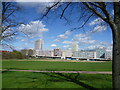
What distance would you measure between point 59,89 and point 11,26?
6642 millimetres

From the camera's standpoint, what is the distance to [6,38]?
991cm

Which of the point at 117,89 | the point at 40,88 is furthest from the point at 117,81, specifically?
the point at 40,88

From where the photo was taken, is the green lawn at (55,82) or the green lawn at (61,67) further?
the green lawn at (61,67)

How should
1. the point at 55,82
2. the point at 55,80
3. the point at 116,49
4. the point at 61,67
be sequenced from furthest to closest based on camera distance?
the point at 61,67, the point at 55,80, the point at 55,82, the point at 116,49

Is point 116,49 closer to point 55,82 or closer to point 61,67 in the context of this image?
point 55,82

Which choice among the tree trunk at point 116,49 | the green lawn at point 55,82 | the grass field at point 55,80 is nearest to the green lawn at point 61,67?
the grass field at point 55,80

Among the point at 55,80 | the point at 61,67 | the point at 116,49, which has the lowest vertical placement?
the point at 61,67

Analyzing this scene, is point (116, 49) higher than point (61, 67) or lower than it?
higher

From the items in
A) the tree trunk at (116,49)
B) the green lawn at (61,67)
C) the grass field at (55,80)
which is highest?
the tree trunk at (116,49)

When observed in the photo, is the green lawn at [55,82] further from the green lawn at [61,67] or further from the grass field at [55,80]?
the green lawn at [61,67]

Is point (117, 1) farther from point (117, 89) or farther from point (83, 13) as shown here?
point (117, 89)

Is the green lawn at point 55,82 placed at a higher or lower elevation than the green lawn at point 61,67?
higher

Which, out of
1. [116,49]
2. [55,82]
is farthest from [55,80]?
[116,49]

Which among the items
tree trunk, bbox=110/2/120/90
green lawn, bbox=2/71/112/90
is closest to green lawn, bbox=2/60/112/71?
green lawn, bbox=2/71/112/90
